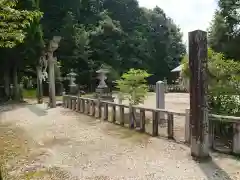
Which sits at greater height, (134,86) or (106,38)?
(106,38)

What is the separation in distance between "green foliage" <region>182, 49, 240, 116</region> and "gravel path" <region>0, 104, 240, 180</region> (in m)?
1.34

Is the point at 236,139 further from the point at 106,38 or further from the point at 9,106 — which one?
the point at 106,38

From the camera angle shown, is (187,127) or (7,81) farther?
(7,81)

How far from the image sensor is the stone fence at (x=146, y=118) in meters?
4.81

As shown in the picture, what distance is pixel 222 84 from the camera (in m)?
5.83

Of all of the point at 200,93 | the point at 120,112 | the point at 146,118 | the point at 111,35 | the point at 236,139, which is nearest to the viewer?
the point at 200,93

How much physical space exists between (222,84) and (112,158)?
310 centimetres

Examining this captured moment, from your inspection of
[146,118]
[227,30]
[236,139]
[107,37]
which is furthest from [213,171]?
[107,37]

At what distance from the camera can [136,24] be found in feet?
101

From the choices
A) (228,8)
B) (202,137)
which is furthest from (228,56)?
(202,137)

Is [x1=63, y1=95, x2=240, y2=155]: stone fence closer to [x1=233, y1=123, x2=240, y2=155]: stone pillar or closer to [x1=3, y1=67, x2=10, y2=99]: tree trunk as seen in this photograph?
[x1=233, y1=123, x2=240, y2=155]: stone pillar

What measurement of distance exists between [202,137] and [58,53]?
22.2 meters

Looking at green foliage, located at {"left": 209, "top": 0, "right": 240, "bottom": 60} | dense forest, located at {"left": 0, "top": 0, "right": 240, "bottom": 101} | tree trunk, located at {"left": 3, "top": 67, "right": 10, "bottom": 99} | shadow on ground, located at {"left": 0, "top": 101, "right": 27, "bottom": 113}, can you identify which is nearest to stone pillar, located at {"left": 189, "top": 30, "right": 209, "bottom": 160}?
shadow on ground, located at {"left": 0, "top": 101, "right": 27, "bottom": 113}

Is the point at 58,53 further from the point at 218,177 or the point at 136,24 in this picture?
the point at 218,177
